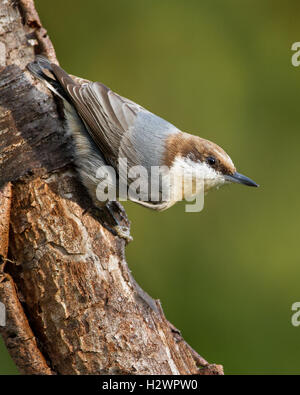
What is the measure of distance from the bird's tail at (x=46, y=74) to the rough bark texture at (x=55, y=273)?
0.13 feet

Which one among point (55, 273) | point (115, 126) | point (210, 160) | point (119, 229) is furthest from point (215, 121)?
point (55, 273)

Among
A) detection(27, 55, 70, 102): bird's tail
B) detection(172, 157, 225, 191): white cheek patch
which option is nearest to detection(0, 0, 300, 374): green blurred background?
detection(172, 157, 225, 191): white cheek patch

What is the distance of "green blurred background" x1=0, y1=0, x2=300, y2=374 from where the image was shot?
10.6 feet

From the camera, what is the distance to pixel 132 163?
6.72ft

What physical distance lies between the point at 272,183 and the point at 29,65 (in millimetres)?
1915

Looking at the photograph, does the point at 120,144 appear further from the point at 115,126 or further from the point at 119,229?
the point at 119,229

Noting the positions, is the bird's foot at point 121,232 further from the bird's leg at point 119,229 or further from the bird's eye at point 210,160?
the bird's eye at point 210,160

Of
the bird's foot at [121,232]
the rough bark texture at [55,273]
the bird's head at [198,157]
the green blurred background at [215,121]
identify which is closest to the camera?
the rough bark texture at [55,273]

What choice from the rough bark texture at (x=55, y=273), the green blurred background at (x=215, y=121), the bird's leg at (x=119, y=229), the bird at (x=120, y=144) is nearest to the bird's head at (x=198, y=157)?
the bird at (x=120, y=144)

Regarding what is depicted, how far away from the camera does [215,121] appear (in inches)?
137

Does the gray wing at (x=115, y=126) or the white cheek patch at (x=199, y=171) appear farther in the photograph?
the white cheek patch at (x=199, y=171)

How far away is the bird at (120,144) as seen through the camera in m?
1.99

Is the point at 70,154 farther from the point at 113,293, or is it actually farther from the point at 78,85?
the point at 113,293

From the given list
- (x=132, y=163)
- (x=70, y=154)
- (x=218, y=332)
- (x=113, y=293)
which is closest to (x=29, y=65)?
(x=70, y=154)
